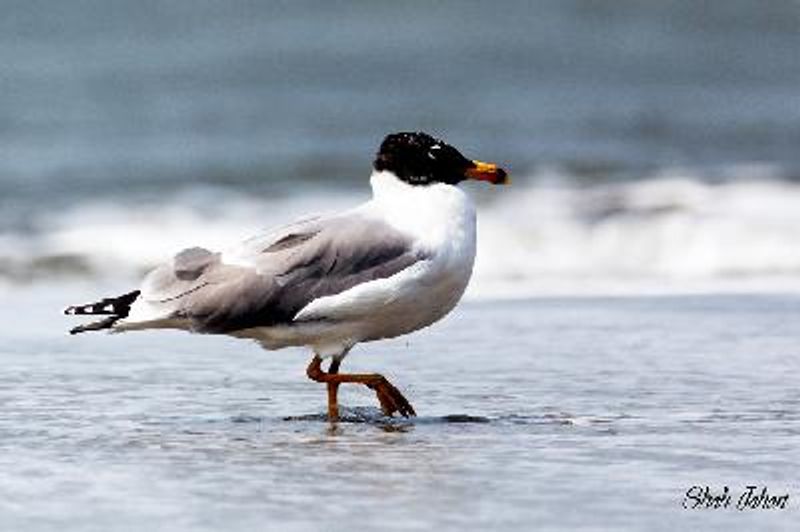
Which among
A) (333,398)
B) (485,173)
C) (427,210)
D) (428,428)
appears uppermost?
(485,173)

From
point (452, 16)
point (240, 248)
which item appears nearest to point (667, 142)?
point (452, 16)

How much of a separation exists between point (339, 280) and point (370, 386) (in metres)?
0.37

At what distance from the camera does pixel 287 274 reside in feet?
20.9

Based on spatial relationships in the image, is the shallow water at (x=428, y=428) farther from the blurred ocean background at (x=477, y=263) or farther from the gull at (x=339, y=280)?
the gull at (x=339, y=280)

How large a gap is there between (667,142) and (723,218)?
4.72m

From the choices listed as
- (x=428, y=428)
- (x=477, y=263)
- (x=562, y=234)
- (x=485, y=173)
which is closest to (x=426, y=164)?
(x=485, y=173)

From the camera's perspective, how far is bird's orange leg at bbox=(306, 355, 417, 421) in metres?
6.37

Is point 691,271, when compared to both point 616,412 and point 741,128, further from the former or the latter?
point 741,128

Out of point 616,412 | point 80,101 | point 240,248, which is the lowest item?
point 616,412

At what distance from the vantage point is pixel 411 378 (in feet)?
24.1

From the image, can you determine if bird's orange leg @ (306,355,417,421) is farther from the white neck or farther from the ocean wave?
the ocean wave

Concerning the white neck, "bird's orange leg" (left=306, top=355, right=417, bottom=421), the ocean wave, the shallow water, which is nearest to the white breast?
the white neck

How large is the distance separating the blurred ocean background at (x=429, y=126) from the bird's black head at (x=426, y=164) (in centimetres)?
349

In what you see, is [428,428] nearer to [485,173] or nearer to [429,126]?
[485,173]
